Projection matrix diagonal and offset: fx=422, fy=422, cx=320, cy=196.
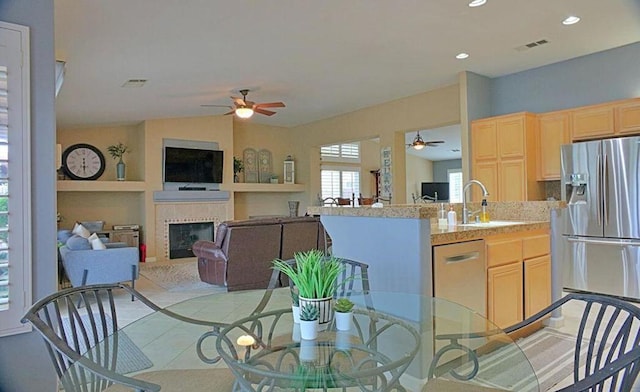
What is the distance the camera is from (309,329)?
1.80m

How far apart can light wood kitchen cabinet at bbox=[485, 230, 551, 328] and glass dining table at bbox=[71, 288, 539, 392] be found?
0.93 meters

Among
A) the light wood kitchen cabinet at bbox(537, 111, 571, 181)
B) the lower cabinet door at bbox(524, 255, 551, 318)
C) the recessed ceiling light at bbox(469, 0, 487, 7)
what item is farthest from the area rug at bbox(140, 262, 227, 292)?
the light wood kitchen cabinet at bbox(537, 111, 571, 181)

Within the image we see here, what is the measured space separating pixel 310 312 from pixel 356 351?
352mm

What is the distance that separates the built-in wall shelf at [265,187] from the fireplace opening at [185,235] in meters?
0.97

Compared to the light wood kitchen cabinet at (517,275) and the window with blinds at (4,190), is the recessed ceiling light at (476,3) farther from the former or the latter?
the window with blinds at (4,190)

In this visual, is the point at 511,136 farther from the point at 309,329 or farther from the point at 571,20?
the point at 309,329

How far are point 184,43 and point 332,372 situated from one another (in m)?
3.54

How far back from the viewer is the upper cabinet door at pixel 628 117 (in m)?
4.78

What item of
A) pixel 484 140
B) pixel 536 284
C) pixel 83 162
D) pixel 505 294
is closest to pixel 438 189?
pixel 484 140

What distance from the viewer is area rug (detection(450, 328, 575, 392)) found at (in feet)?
5.53

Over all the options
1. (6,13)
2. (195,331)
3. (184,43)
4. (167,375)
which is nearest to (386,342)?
(167,375)

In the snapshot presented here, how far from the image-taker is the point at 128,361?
202cm

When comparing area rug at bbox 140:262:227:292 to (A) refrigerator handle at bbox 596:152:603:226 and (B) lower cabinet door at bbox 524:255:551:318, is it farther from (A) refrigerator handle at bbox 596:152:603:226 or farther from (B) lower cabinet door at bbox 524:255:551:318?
(A) refrigerator handle at bbox 596:152:603:226

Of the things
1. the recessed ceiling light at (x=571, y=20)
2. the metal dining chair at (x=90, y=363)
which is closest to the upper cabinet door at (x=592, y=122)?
the recessed ceiling light at (x=571, y=20)
